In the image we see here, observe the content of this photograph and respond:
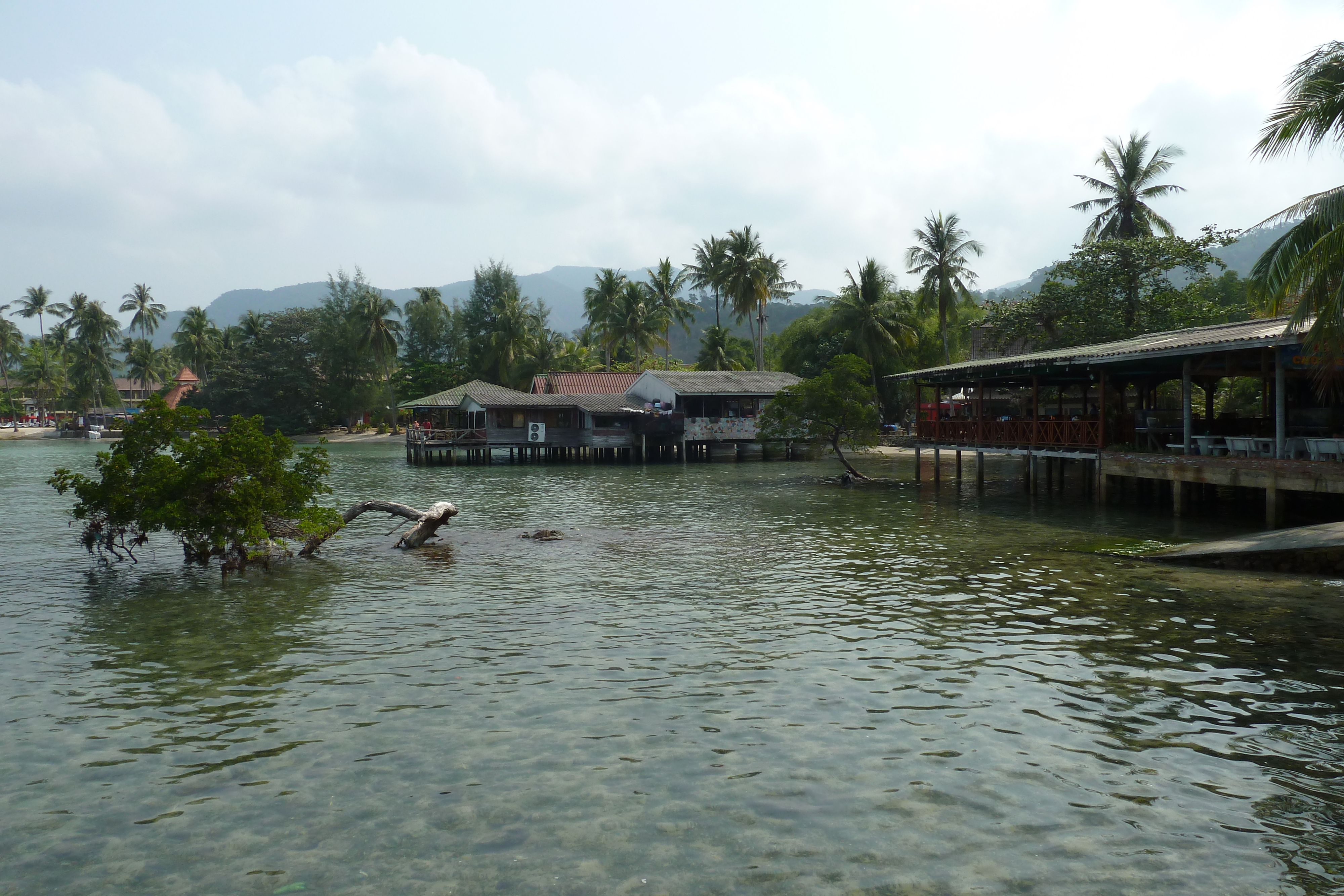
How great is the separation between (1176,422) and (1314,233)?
39.4 ft

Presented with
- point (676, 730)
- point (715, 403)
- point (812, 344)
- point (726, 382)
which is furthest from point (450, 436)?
point (676, 730)

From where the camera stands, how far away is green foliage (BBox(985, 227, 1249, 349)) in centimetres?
3841

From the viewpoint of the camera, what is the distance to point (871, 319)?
181 ft

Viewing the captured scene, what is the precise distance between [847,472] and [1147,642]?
2711cm

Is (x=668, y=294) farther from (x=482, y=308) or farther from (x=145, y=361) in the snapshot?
(x=145, y=361)

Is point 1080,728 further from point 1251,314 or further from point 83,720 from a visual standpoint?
point 1251,314

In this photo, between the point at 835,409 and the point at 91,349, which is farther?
the point at 91,349

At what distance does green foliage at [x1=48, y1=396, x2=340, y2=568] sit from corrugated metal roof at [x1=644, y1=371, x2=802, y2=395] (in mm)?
31150

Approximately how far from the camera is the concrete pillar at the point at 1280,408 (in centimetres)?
1906

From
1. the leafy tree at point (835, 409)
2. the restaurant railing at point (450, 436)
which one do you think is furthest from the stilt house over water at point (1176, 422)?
the restaurant railing at point (450, 436)

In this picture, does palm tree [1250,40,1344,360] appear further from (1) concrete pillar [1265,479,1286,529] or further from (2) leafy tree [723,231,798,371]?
(2) leafy tree [723,231,798,371]

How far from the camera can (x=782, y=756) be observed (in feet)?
25.2

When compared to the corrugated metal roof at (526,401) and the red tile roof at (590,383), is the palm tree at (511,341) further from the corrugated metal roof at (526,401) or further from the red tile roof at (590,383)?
the corrugated metal roof at (526,401)

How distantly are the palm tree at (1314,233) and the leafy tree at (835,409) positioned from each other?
18099 mm
